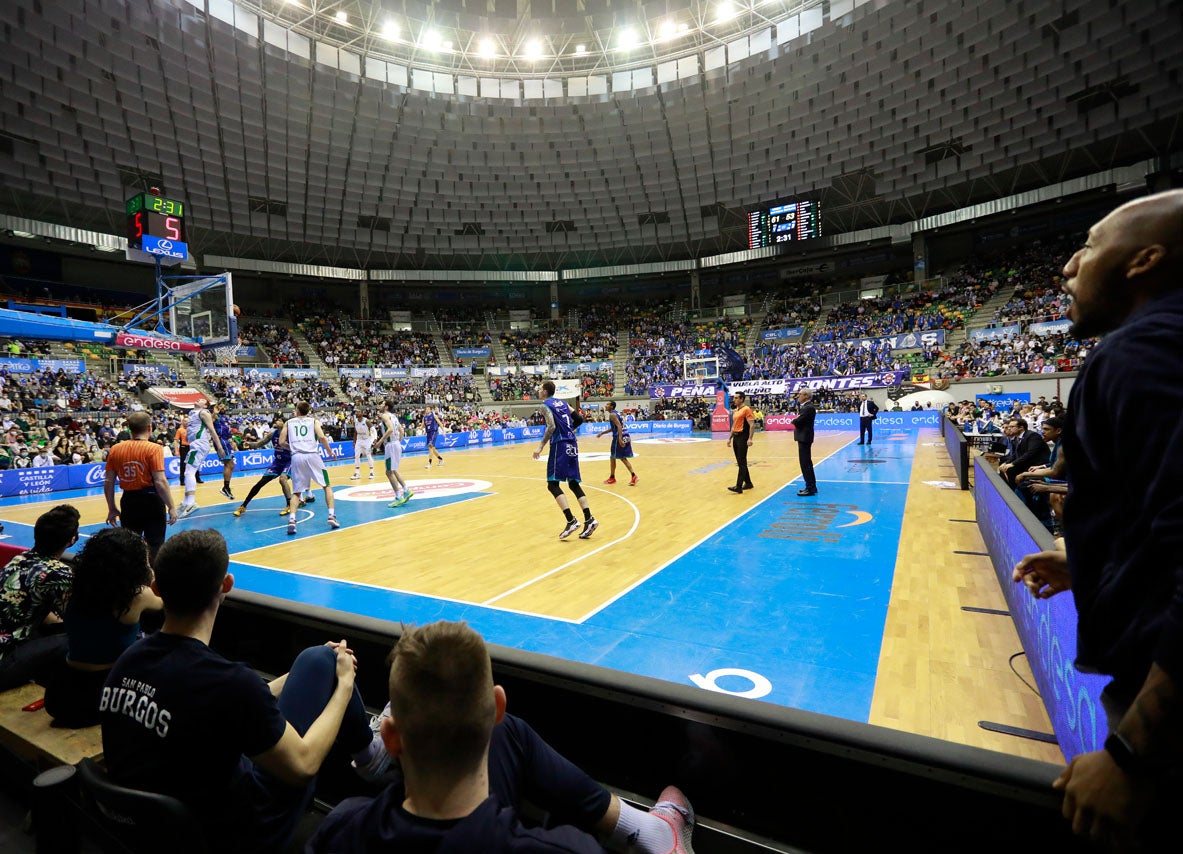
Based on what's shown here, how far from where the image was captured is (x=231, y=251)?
34.1m

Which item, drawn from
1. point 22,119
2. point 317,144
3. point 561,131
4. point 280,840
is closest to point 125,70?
point 22,119

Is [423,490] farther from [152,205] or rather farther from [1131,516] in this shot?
[1131,516]

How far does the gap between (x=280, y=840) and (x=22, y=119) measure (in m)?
32.2

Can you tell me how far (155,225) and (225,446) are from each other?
5449mm

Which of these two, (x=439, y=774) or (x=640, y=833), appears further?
(x=640, y=833)

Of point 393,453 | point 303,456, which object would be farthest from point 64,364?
point 303,456

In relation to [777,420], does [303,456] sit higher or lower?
higher

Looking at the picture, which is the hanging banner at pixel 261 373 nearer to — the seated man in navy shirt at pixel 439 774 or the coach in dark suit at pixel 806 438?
the coach in dark suit at pixel 806 438

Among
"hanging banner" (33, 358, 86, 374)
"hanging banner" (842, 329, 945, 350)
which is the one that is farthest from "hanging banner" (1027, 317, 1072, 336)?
"hanging banner" (33, 358, 86, 374)

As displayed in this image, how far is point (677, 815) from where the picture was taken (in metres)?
A: 1.81

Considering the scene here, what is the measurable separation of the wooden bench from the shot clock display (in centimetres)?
1254

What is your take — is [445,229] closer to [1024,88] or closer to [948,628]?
[1024,88]

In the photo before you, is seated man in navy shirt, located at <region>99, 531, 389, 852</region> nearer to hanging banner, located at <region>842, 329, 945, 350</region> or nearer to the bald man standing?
the bald man standing

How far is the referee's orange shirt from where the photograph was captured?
18.3 feet
